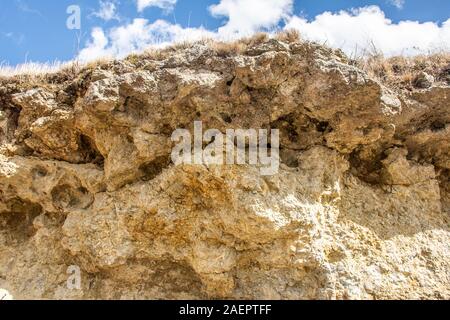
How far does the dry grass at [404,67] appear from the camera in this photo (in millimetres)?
5824

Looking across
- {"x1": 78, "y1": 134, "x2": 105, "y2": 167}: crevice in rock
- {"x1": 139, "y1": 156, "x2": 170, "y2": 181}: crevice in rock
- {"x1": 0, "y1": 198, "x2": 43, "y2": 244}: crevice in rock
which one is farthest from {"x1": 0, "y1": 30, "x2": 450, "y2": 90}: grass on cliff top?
{"x1": 0, "y1": 198, "x2": 43, "y2": 244}: crevice in rock

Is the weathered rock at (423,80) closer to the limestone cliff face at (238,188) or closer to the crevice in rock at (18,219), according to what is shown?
the limestone cliff face at (238,188)

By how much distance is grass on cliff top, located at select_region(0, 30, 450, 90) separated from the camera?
575 centimetres

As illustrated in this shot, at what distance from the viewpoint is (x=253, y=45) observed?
5.66 metres

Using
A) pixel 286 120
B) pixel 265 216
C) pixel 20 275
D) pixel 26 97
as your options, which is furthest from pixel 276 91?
pixel 20 275

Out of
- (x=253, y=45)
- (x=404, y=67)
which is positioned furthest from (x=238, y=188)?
(x=404, y=67)

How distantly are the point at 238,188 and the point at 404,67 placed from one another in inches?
128

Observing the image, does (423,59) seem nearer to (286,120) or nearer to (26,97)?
(286,120)

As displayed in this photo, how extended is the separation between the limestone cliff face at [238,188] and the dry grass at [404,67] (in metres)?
0.35

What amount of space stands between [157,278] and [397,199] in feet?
10.8

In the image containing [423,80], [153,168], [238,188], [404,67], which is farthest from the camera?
[404,67]

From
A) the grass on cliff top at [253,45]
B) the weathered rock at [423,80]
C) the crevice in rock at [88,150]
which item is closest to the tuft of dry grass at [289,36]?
the grass on cliff top at [253,45]

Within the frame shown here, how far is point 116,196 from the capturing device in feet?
18.0

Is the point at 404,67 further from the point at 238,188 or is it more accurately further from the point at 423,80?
the point at 238,188
